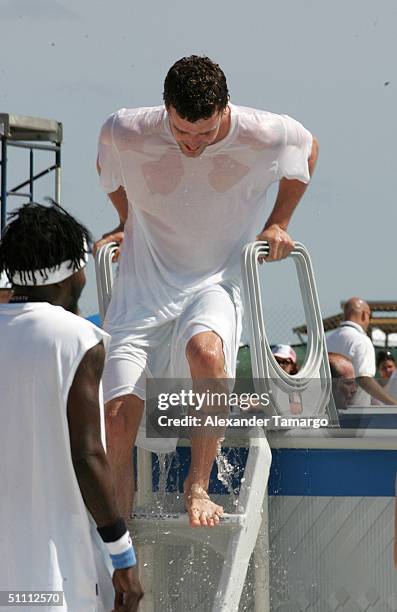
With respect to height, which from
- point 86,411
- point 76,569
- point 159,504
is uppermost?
point 86,411

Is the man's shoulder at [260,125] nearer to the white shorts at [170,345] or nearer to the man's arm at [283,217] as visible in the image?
the man's arm at [283,217]

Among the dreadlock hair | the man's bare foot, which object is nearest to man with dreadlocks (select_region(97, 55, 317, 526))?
the man's bare foot

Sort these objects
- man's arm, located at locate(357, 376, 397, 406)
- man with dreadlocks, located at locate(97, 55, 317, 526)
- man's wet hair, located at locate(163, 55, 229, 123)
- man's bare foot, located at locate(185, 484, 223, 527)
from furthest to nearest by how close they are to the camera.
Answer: man's arm, located at locate(357, 376, 397, 406), man with dreadlocks, located at locate(97, 55, 317, 526), man's wet hair, located at locate(163, 55, 229, 123), man's bare foot, located at locate(185, 484, 223, 527)

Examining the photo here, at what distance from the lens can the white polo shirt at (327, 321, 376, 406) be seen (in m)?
9.19

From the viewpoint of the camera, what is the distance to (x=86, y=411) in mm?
3531

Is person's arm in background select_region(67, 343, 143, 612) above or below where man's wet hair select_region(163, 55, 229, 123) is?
below

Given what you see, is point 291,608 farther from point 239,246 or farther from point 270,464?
point 239,246

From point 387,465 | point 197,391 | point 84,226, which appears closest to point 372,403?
point 387,465

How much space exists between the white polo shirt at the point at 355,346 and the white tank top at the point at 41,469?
17.6 ft

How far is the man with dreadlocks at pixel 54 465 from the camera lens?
351 centimetres

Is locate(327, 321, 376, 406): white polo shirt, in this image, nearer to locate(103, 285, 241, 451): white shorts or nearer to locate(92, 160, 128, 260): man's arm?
locate(92, 160, 128, 260): man's arm

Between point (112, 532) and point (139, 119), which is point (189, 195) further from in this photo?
point (112, 532)

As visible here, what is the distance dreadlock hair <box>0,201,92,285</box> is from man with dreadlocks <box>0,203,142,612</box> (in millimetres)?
183

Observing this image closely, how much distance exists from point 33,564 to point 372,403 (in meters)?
2.74
